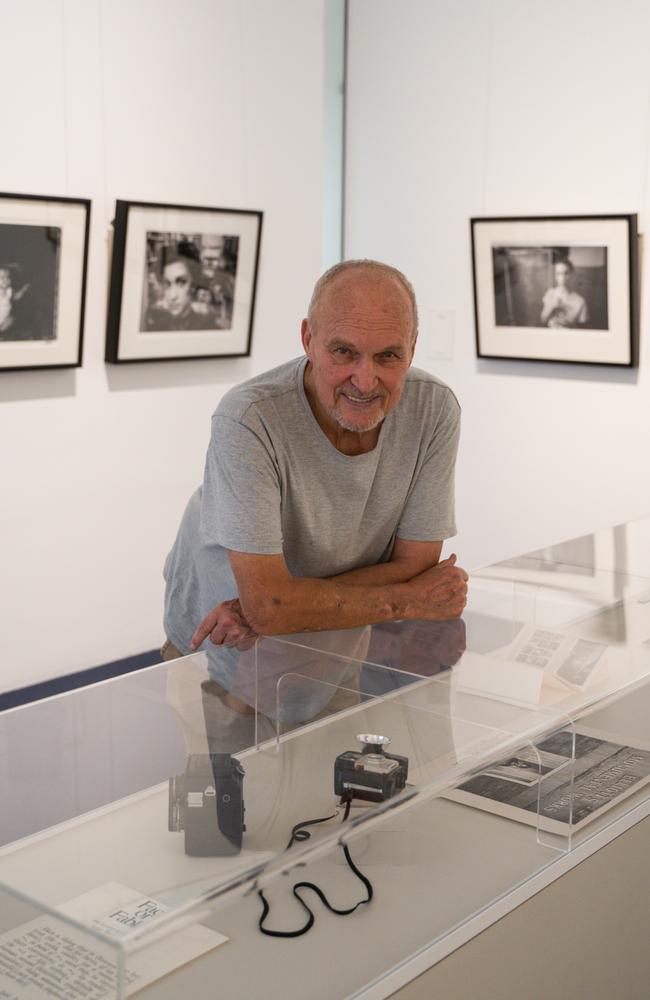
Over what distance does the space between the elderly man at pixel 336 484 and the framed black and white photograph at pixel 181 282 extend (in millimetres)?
2626

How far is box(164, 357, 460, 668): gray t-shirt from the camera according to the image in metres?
2.74

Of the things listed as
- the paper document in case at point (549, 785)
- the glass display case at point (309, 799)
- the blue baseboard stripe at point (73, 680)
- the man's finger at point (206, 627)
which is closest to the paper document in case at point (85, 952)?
the glass display case at point (309, 799)

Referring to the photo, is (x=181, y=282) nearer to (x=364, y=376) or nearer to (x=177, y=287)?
(x=177, y=287)

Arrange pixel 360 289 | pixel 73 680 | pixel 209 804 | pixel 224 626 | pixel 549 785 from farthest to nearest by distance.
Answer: pixel 73 680, pixel 224 626, pixel 360 289, pixel 549 785, pixel 209 804

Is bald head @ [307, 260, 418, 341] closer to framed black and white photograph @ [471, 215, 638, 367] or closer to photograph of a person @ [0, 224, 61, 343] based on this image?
photograph of a person @ [0, 224, 61, 343]

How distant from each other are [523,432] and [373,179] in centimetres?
190

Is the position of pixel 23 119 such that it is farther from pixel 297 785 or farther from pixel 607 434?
pixel 297 785

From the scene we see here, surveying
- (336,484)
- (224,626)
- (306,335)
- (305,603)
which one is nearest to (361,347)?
(306,335)

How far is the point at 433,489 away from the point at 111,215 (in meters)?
3.05

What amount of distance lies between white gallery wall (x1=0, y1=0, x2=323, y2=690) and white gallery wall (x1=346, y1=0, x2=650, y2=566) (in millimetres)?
682

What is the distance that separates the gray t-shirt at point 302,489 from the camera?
2744mm

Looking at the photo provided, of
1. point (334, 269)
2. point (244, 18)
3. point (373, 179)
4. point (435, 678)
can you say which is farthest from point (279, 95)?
point (435, 678)

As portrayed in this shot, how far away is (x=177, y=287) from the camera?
5.66 m

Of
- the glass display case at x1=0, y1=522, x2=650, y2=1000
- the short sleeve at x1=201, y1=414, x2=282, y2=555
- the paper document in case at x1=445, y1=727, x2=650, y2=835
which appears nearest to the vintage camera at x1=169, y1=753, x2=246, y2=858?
the glass display case at x1=0, y1=522, x2=650, y2=1000
